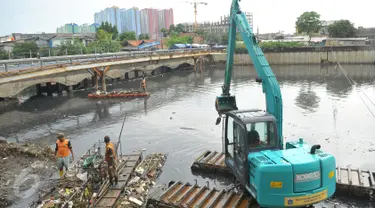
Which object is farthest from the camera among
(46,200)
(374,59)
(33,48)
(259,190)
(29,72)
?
(374,59)

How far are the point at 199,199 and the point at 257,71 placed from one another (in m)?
4.84

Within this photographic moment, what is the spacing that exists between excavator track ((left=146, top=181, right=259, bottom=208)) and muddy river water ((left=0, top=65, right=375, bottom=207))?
2.11 m

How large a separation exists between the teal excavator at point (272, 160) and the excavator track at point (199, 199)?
1.82 feet

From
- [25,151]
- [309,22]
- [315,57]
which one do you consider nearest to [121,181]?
[25,151]

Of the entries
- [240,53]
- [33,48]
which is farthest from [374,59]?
[33,48]

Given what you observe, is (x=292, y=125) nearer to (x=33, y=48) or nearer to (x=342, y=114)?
(x=342, y=114)

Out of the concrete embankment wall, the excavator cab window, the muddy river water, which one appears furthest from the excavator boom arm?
the concrete embankment wall

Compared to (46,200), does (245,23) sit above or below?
above

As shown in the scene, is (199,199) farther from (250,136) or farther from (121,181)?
(121,181)

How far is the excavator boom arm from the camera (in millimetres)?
10805

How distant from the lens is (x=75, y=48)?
161 feet

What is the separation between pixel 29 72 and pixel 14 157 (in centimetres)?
1214

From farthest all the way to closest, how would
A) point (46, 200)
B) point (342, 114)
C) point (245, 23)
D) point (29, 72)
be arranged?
1. point (29, 72)
2. point (342, 114)
3. point (245, 23)
4. point (46, 200)

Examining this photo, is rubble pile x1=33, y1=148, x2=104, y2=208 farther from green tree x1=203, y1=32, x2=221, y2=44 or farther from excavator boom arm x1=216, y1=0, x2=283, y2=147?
green tree x1=203, y1=32, x2=221, y2=44
